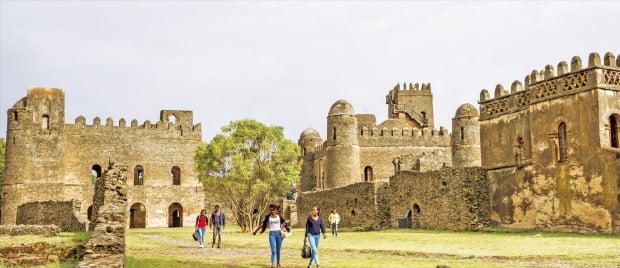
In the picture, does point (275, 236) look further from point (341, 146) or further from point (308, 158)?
point (308, 158)

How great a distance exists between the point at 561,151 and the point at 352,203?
14398 millimetres

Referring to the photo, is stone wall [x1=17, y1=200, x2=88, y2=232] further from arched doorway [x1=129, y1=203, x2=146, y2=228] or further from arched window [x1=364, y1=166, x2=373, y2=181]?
arched window [x1=364, y1=166, x2=373, y2=181]

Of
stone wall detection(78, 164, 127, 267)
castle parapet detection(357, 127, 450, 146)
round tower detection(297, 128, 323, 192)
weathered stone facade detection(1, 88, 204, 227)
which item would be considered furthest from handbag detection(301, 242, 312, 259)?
round tower detection(297, 128, 323, 192)

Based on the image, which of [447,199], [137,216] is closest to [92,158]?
[137,216]

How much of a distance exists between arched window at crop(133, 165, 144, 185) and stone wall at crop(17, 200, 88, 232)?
372 inches

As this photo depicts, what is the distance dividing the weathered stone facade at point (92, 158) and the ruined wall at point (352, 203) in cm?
1381

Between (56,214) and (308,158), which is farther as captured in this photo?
(308,158)

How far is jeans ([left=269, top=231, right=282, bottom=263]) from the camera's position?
15.9m

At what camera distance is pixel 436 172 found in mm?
32750

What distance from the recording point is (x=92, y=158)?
5456cm

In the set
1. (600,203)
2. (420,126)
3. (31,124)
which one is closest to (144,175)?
(31,124)

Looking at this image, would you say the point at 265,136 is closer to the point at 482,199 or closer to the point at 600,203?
the point at 482,199

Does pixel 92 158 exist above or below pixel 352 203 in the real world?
above

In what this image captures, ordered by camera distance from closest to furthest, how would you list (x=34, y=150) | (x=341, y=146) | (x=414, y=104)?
(x=341, y=146), (x=34, y=150), (x=414, y=104)
